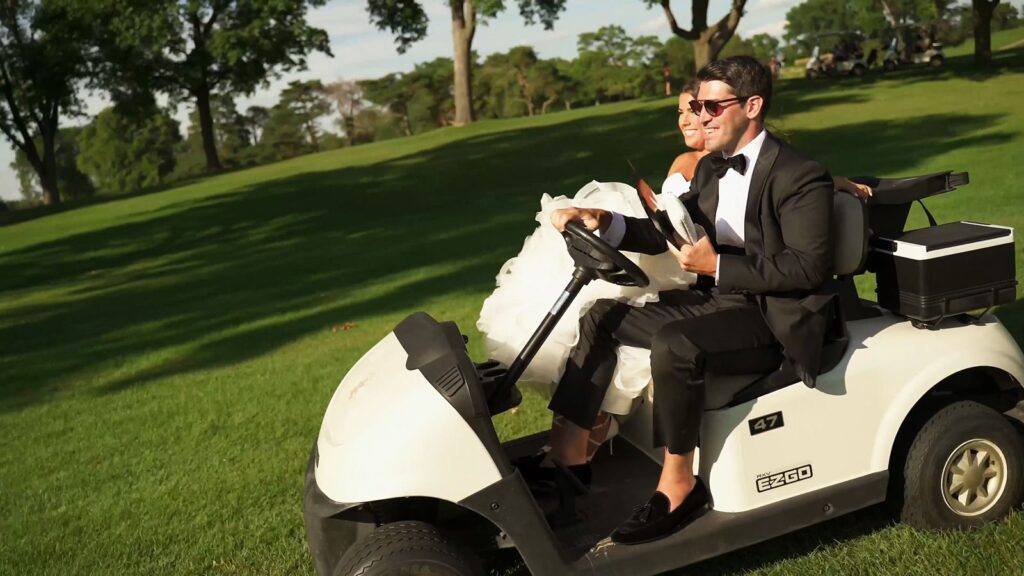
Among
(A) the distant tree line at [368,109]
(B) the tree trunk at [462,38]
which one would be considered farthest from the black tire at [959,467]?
(A) the distant tree line at [368,109]

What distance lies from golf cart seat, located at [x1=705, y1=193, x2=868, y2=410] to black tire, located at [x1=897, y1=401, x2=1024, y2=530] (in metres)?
0.48

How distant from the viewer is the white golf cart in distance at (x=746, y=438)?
111 inches

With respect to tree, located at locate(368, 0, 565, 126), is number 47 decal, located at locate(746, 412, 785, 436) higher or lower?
lower

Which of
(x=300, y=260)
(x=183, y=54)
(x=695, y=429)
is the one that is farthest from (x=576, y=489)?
(x=183, y=54)

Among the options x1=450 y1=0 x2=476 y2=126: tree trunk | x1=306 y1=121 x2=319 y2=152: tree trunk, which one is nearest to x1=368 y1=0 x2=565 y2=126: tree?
x1=450 y1=0 x2=476 y2=126: tree trunk

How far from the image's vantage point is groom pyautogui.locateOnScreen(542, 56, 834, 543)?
3.02 meters

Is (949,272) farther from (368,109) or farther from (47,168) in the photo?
(368,109)

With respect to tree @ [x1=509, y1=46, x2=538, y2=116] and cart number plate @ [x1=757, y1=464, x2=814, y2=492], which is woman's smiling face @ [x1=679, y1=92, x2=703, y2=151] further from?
tree @ [x1=509, y1=46, x2=538, y2=116]

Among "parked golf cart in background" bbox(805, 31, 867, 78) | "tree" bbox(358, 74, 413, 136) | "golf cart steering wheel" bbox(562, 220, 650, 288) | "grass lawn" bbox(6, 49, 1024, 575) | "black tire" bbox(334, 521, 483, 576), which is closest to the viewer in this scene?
"black tire" bbox(334, 521, 483, 576)

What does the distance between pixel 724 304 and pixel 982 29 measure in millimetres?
33417

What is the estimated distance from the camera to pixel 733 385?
3098mm

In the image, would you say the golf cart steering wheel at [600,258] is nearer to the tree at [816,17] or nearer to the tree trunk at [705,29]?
the tree trunk at [705,29]

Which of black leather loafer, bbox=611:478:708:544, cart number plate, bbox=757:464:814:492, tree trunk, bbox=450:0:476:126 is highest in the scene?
tree trunk, bbox=450:0:476:126

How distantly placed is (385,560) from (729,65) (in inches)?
76.5
